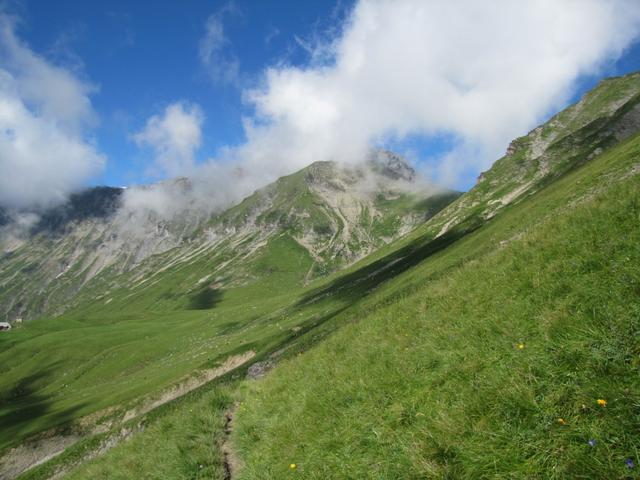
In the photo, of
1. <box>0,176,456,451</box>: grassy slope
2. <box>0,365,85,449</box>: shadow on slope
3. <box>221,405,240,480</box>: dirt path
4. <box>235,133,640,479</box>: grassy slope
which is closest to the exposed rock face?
<box>0,176,456,451</box>: grassy slope

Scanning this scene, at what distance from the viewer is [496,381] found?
23.1ft

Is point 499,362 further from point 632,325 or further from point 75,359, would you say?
point 75,359

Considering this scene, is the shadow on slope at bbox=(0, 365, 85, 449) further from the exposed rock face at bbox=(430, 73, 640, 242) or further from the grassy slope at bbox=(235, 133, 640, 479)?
the exposed rock face at bbox=(430, 73, 640, 242)

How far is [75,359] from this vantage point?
104 meters

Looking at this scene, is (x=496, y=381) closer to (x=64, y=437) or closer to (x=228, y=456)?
(x=228, y=456)

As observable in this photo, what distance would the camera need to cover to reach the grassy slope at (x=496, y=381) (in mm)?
5516

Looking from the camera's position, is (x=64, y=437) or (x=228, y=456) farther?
(x=64, y=437)

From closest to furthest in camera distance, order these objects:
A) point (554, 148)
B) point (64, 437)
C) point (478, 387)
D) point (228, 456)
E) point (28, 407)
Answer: point (478, 387) < point (228, 456) < point (64, 437) < point (28, 407) < point (554, 148)

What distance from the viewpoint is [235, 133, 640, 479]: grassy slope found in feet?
18.1

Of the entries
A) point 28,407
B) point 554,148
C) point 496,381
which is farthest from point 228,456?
point 554,148

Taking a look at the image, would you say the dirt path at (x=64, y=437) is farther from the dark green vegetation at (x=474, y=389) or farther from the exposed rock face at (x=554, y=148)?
the exposed rock face at (x=554, y=148)

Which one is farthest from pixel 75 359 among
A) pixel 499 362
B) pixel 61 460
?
pixel 499 362

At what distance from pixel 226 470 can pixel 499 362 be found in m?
8.12

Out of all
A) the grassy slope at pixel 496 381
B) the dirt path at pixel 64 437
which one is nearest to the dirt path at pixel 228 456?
the grassy slope at pixel 496 381
